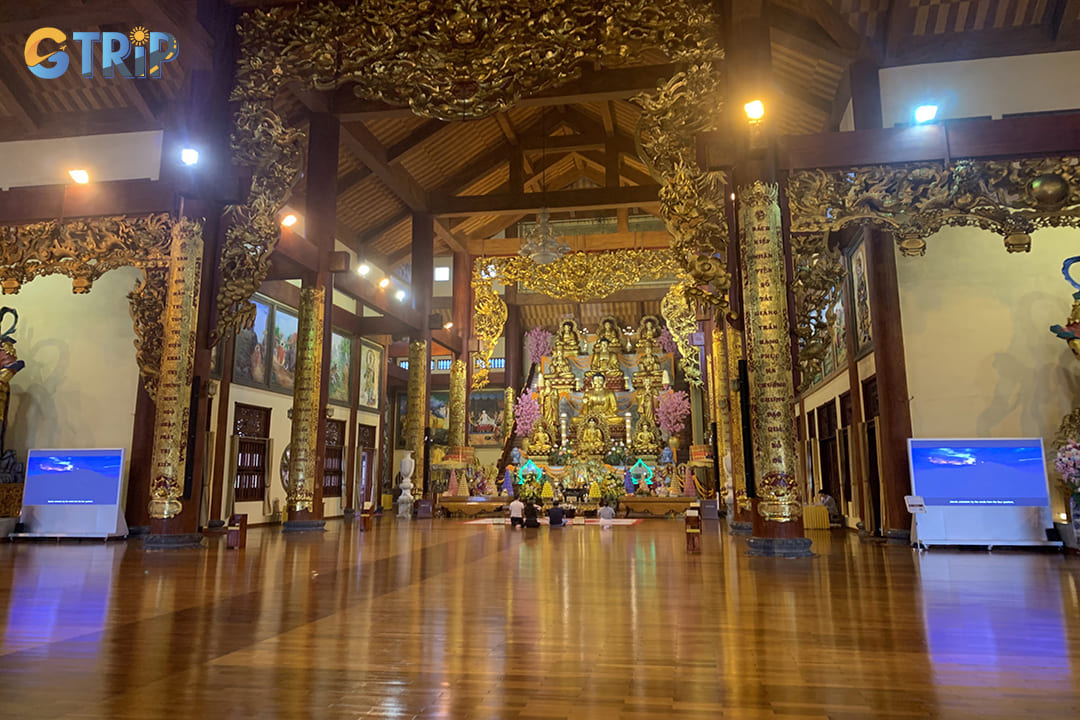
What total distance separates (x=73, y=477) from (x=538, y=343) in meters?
18.5

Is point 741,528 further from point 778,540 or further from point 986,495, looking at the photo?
point 778,540

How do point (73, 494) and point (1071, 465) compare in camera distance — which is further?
point (73, 494)

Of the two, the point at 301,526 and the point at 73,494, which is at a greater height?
the point at 73,494

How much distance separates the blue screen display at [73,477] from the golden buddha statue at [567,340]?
16.5 meters

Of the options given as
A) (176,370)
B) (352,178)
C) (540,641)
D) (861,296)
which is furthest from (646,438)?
(540,641)

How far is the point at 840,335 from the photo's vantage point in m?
12.4

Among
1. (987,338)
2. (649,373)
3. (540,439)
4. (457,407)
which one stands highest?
(649,373)

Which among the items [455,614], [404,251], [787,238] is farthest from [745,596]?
[404,251]

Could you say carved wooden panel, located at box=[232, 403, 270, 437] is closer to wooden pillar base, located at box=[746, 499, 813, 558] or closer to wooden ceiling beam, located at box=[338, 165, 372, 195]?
wooden ceiling beam, located at box=[338, 165, 372, 195]

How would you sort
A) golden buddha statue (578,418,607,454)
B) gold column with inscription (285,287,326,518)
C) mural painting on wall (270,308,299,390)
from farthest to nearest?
golden buddha statue (578,418,607,454) < mural painting on wall (270,308,299,390) < gold column with inscription (285,287,326,518)

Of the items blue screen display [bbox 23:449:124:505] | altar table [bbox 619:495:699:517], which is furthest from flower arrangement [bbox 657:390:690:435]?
blue screen display [bbox 23:449:124:505]

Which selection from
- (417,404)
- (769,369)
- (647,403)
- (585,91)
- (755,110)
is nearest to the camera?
(769,369)

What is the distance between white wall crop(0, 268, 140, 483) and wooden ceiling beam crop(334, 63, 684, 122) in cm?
439

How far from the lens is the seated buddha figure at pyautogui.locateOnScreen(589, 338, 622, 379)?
79.7ft
